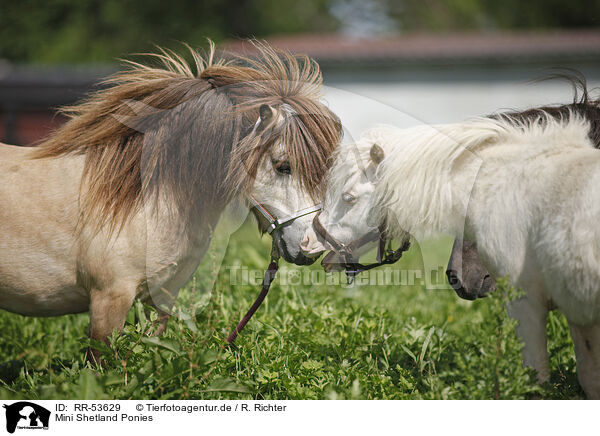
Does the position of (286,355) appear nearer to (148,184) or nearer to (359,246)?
(359,246)

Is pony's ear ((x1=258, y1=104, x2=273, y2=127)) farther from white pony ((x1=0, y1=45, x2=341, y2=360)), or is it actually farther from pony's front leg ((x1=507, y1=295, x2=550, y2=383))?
pony's front leg ((x1=507, y1=295, x2=550, y2=383))

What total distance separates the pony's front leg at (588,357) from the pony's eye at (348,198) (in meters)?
1.18

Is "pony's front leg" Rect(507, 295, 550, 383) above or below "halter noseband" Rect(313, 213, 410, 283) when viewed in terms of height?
below

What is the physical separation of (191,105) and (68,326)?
92.7 inches

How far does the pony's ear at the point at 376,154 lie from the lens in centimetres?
257

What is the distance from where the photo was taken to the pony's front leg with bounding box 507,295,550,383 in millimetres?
2266

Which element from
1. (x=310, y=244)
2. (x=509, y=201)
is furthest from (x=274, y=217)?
(x=509, y=201)

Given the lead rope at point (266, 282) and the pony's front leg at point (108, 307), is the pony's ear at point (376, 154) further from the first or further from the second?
the pony's front leg at point (108, 307)

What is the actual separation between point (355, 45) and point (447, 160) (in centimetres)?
1185

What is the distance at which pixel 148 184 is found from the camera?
2.67 meters

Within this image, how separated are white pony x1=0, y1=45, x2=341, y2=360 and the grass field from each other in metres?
0.25

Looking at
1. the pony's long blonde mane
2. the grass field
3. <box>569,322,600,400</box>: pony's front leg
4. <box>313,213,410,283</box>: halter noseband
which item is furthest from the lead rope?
<box>569,322,600,400</box>: pony's front leg
